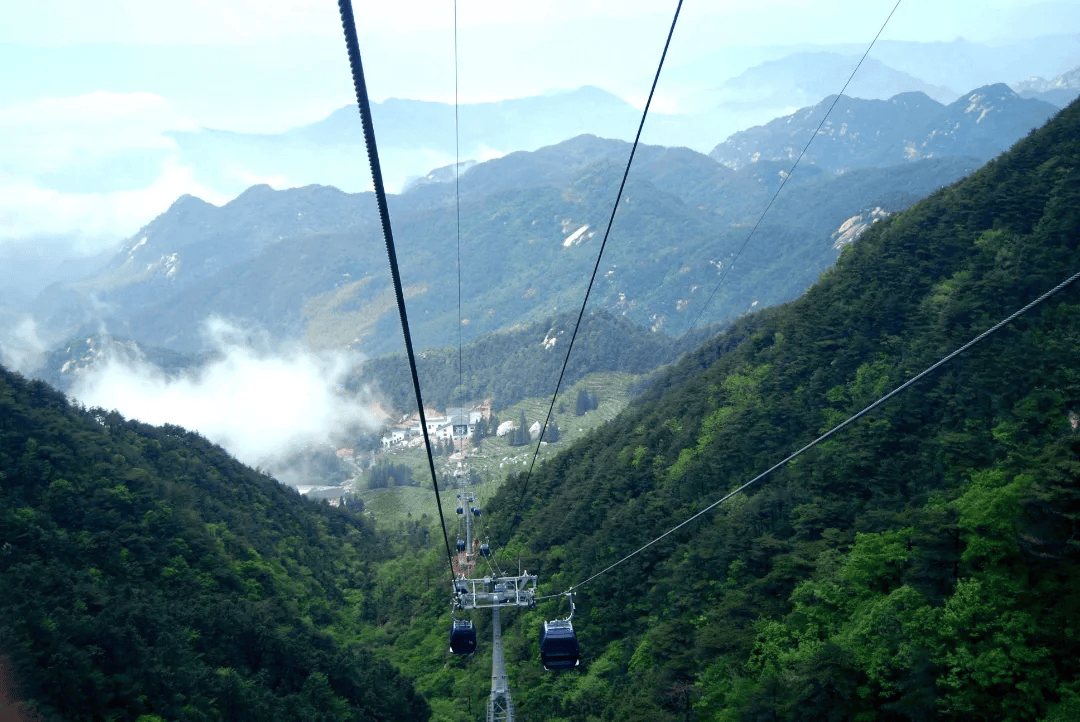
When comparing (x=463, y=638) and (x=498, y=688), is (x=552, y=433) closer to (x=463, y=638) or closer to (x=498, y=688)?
(x=463, y=638)

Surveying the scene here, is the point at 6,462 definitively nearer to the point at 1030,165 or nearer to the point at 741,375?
the point at 741,375

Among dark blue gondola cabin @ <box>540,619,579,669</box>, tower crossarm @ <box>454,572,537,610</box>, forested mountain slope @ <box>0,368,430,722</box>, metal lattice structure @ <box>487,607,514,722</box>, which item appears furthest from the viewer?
forested mountain slope @ <box>0,368,430,722</box>

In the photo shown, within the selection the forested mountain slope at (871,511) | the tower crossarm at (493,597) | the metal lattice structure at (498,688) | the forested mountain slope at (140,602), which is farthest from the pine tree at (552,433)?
the metal lattice structure at (498,688)

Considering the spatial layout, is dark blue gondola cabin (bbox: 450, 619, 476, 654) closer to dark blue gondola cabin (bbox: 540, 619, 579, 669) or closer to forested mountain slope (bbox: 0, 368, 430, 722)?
dark blue gondola cabin (bbox: 540, 619, 579, 669)

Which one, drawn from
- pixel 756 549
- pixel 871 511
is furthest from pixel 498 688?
pixel 871 511

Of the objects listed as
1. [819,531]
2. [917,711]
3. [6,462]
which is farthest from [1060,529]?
[6,462]

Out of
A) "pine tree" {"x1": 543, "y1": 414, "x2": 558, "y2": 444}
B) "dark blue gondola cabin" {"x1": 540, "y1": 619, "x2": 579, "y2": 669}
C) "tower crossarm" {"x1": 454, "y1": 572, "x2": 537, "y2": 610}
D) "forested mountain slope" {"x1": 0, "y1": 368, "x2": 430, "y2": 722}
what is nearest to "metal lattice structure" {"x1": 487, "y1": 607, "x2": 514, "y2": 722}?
"tower crossarm" {"x1": 454, "y1": 572, "x2": 537, "y2": 610}
